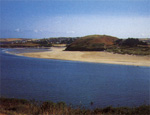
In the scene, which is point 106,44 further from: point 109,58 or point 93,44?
point 109,58

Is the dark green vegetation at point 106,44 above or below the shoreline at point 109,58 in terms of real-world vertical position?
above

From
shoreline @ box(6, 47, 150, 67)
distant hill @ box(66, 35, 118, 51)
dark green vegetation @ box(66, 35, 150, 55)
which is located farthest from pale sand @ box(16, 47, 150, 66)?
distant hill @ box(66, 35, 118, 51)

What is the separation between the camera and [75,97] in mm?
12836

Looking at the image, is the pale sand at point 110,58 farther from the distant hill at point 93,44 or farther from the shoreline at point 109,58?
the distant hill at point 93,44

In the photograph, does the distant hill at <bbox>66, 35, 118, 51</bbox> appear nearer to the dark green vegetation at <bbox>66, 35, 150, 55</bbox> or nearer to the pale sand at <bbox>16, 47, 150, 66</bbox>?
the dark green vegetation at <bbox>66, 35, 150, 55</bbox>

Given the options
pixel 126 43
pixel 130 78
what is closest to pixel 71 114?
pixel 130 78

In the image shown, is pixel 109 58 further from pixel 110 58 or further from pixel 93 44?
pixel 93 44

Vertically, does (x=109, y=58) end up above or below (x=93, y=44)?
below

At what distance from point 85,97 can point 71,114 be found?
5.09 metres

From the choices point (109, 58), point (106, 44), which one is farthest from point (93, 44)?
point (109, 58)

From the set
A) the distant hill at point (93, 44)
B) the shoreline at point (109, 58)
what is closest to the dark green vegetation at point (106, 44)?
the distant hill at point (93, 44)

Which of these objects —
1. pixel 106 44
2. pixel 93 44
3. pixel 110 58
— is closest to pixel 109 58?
pixel 110 58

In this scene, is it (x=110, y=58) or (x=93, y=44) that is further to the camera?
(x=93, y=44)

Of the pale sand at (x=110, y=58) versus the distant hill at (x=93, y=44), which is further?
the distant hill at (x=93, y=44)
